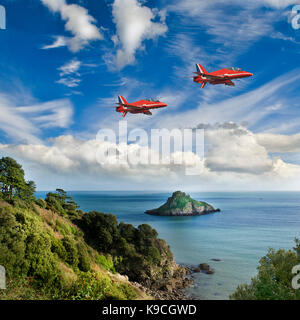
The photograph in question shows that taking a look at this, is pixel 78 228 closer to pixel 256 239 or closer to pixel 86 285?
pixel 86 285

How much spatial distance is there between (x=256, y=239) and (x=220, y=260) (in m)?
22.4

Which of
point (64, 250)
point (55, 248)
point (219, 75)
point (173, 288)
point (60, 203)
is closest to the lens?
point (219, 75)

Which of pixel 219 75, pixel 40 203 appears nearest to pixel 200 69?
pixel 219 75

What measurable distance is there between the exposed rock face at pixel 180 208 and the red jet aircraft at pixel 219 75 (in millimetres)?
79083

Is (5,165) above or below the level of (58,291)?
above

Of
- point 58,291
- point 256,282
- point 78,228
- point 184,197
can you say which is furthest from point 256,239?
point 58,291

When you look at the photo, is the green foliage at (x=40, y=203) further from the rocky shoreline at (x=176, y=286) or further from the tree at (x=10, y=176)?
the rocky shoreline at (x=176, y=286)

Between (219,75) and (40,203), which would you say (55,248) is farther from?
(219,75)

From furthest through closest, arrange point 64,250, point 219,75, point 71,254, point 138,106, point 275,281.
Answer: point 71,254, point 64,250, point 138,106, point 219,75, point 275,281

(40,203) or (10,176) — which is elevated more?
(10,176)

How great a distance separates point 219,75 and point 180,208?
272 feet

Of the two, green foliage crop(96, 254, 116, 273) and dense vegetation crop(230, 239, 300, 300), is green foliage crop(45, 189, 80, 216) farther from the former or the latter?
dense vegetation crop(230, 239, 300, 300)

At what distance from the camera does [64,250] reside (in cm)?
1603
